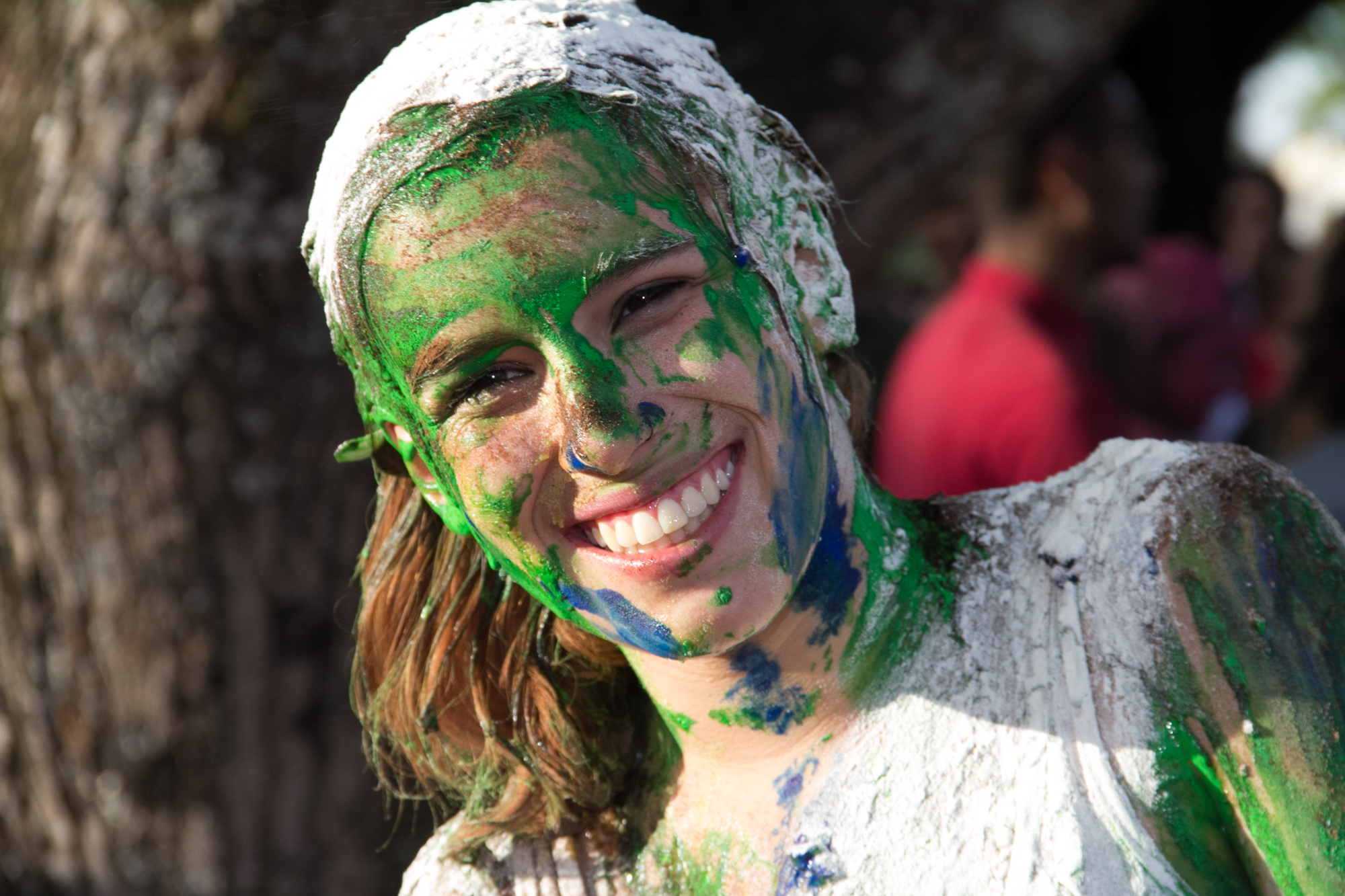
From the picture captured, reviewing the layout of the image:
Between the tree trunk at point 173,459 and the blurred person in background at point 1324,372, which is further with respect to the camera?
the blurred person in background at point 1324,372

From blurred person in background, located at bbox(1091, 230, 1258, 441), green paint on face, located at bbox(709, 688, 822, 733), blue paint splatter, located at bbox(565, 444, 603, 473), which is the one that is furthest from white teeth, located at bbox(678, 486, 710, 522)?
blurred person in background, located at bbox(1091, 230, 1258, 441)

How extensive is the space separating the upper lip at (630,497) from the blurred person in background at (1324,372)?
8.19ft

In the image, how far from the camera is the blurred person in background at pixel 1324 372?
347cm

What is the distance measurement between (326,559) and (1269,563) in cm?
235

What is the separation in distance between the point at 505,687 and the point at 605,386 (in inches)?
26.9

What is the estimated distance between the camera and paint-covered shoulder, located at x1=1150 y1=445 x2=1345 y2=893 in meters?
1.37

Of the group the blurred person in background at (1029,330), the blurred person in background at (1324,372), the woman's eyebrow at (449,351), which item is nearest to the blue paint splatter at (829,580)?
the woman's eyebrow at (449,351)

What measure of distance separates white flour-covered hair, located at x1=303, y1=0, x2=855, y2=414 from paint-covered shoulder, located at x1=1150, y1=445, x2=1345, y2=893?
23.1 inches

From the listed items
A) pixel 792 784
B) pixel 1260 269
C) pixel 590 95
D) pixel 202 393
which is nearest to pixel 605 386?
pixel 590 95

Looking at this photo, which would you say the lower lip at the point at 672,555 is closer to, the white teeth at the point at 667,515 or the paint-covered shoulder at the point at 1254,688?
the white teeth at the point at 667,515

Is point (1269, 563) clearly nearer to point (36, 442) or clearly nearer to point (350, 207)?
point (350, 207)

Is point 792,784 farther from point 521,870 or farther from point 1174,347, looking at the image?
point 1174,347

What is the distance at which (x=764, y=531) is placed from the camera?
4.96ft

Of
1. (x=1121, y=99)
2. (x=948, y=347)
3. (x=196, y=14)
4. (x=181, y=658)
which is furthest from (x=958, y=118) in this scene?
(x=181, y=658)
